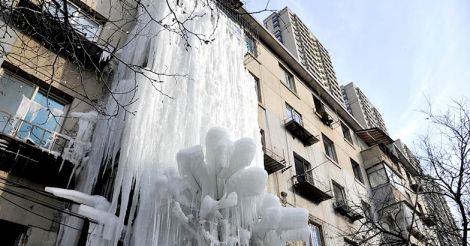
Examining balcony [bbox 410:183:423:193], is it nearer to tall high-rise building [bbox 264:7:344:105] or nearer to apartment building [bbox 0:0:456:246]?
apartment building [bbox 0:0:456:246]

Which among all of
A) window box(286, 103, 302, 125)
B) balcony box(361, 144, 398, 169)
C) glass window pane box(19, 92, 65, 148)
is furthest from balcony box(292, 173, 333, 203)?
glass window pane box(19, 92, 65, 148)

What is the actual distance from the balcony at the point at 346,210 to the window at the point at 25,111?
34.3 ft

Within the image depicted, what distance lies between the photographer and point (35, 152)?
593cm

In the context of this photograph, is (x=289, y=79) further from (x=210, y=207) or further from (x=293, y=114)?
(x=210, y=207)

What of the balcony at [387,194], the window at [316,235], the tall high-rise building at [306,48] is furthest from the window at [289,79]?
the tall high-rise building at [306,48]

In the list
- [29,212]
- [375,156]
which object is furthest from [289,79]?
[29,212]

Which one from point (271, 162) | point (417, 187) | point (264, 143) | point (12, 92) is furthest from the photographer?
point (264, 143)

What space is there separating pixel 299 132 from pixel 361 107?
3001cm

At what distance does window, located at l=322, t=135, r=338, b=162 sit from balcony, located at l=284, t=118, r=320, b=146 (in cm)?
249

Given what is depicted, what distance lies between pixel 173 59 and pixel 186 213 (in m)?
3.84

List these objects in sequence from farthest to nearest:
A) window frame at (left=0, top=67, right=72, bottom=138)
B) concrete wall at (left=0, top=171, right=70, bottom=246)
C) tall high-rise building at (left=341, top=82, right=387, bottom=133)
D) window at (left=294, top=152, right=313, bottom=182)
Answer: tall high-rise building at (left=341, top=82, right=387, bottom=133) → window at (left=294, top=152, right=313, bottom=182) → window frame at (left=0, top=67, right=72, bottom=138) → concrete wall at (left=0, top=171, right=70, bottom=246)

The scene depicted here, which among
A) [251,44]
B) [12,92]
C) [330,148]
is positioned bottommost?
[12,92]

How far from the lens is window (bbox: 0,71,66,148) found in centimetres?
622

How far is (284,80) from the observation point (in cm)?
1677
